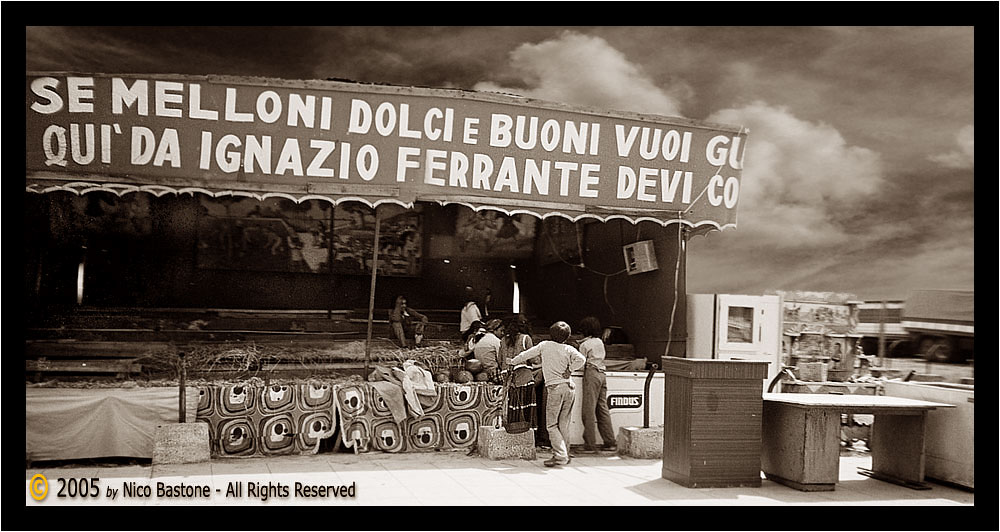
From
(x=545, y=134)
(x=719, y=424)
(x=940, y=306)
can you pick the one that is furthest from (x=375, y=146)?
(x=940, y=306)

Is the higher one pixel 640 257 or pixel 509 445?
pixel 640 257

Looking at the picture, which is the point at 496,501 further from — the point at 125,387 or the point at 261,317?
the point at 261,317

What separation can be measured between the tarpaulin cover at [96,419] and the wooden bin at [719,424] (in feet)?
16.9

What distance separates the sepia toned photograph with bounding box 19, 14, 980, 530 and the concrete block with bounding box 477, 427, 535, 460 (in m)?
0.03

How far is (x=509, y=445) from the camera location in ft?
32.3

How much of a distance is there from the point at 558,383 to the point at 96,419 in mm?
4828

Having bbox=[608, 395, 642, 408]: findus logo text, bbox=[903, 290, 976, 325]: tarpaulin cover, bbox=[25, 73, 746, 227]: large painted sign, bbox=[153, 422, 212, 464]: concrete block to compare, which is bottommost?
bbox=[153, 422, 212, 464]: concrete block

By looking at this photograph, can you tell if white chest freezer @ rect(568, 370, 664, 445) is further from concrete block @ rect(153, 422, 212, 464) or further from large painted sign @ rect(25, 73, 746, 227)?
concrete block @ rect(153, 422, 212, 464)

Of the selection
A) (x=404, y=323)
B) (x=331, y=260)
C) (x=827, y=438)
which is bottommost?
(x=827, y=438)

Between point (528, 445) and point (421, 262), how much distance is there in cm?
573

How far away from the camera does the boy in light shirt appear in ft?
31.2

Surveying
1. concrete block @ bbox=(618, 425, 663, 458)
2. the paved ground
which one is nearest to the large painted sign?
concrete block @ bbox=(618, 425, 663, 458)

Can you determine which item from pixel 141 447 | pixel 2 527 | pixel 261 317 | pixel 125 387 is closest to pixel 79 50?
pixel 125 387

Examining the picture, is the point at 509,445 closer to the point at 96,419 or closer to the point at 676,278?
the point at 676,278
